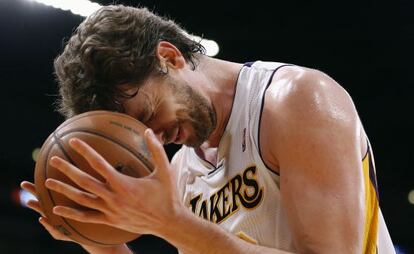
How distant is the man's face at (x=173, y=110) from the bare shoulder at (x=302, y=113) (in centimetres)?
29

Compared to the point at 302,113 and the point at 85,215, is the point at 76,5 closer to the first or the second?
the point at 302,113

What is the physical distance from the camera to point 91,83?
2098 mm

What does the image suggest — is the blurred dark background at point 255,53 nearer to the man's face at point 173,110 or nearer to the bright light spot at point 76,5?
the bright light spot at point 76,5

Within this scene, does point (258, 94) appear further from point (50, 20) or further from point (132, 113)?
point (50, 20)

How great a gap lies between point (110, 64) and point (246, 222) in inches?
30.1

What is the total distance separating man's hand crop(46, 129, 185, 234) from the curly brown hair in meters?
0.55

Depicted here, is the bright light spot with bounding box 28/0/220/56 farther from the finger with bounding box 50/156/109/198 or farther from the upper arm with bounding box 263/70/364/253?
the finger with bounding box 50/156/109/198

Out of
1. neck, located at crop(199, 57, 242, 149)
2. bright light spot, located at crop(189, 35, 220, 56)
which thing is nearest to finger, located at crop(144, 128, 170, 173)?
neck, located at crop(199, 57, 242, 149)

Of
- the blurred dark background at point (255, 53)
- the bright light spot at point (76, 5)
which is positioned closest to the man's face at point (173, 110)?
the blurred dark background at point (255, 53)

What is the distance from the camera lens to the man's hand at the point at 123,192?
5.00 ft

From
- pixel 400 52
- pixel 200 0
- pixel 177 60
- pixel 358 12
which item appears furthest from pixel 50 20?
pixel 177 60

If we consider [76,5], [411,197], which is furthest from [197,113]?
[411,197]

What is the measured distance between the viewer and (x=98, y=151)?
5.69ft

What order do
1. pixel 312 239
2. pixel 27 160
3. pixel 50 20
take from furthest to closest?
pixel 27 160 < pixel 50 20 < pixel 312 239
